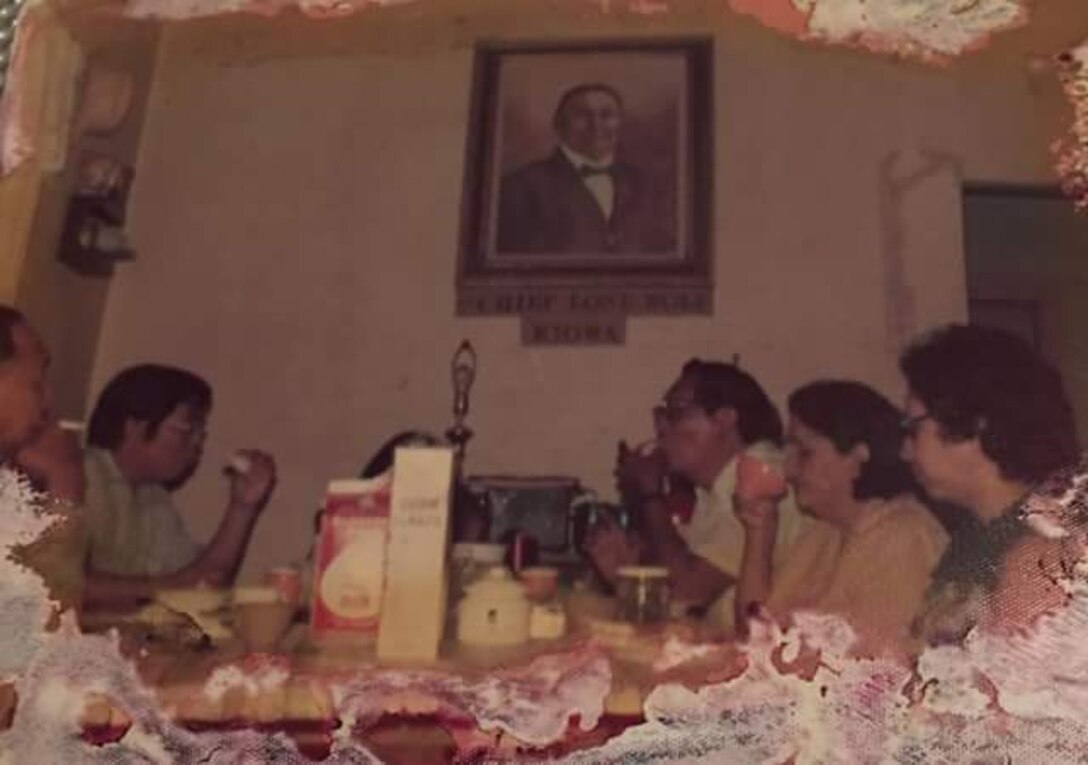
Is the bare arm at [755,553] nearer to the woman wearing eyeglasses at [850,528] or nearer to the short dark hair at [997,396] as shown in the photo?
the woman wearing eyeglasses at [850,528]

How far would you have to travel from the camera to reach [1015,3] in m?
1.39

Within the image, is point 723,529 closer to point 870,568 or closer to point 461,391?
point 870,568

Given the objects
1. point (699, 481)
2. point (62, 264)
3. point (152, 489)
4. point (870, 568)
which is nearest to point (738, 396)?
point (699, 481)

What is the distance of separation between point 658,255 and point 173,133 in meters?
0.60

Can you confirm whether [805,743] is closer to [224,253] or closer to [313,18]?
[224,253]

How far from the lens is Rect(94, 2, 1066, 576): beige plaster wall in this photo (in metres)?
1.30

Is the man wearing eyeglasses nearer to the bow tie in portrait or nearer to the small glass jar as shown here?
the small glass jar

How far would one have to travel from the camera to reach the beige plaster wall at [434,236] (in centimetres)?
130

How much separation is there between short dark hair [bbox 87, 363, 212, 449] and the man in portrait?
1.22 feet

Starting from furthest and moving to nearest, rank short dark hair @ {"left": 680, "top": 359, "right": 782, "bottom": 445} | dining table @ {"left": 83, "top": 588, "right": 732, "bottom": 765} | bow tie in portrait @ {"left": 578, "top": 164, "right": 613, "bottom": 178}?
bow tie in portrait @ {"left": 578, "top": 164, "right": 613, "bottom": 178}
short dark hair @ {"left": 680, "top": 359, "right": 782, "bottom": 445}
dining table @ {"left": 83, "top": 588, "right": 732, "bottom": 765}

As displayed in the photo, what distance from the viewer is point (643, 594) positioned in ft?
4.00

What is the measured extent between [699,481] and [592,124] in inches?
17.2

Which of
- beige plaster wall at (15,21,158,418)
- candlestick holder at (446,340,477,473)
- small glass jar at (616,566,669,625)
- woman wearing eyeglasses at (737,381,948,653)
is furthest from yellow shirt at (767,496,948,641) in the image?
beige plaster wall at (15,21,158,418)

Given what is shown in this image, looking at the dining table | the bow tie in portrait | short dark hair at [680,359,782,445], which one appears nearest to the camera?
the dining table
